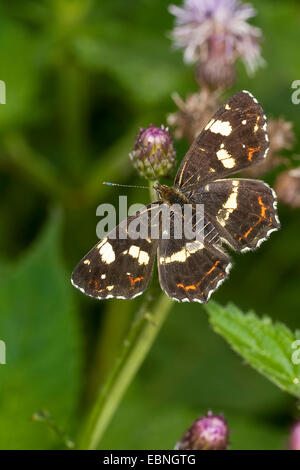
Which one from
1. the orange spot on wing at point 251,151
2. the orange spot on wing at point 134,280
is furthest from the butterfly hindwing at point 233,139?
the orange spot on wing at point 134,280

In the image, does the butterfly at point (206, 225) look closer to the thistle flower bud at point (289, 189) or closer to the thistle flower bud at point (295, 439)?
the thistle flower bud at point (289, 189)

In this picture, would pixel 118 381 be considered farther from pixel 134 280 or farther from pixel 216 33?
pixel 216 33

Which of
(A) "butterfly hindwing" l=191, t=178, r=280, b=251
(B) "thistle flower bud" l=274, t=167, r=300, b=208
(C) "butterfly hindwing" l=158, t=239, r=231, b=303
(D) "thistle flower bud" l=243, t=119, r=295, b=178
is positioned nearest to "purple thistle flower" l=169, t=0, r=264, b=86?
(D) "thistle flower bud" l=243, t=119, r=295, b=178

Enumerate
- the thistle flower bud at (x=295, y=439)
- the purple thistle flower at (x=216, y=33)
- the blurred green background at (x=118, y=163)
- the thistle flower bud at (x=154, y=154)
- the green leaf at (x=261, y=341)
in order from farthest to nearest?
the blurred green background at (x=118, y=163) < the purple thistle flower at (x=216, y=33) < the thistle flower bud at (x=295, y=439) < the thistle flower bud at (x=154, y=154) < the green leaf at (x=261, y=341)

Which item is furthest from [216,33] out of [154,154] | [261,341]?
[261,341]

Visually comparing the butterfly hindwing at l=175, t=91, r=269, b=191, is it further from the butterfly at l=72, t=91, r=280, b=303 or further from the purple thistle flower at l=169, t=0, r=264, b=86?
the purple thistle flower at l=169, t=0, r=264, b=86

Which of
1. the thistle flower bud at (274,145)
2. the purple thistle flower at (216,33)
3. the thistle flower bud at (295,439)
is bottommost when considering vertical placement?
the thistle flower bud at (295,439)
